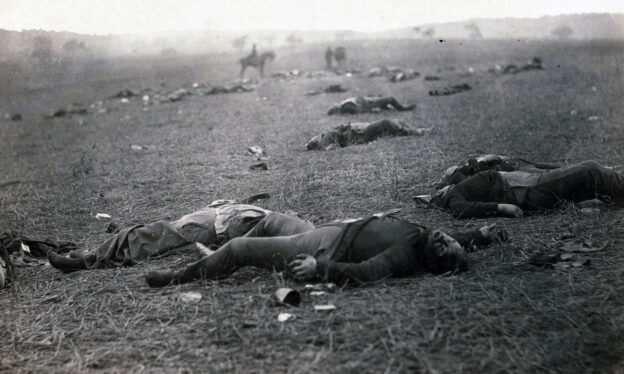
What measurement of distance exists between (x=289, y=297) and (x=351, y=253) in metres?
0.54

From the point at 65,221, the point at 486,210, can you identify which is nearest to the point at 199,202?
the point at 65,221

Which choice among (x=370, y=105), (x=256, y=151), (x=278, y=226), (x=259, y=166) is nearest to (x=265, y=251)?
(x=278, y=226)

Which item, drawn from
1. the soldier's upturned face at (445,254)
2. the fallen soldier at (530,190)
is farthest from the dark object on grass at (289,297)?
the fallen soldier at (530,190)

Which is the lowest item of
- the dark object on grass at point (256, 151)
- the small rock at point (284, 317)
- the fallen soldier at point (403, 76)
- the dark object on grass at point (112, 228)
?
the dark object on grass at point (112, 228)

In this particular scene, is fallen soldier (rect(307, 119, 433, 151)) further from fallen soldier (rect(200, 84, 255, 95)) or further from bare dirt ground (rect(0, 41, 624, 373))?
fallen soldier (rect(200, 84, 255, 95))

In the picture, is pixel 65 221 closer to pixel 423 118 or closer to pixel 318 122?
pixel 318 122

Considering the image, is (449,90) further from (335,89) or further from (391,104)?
(335,89)

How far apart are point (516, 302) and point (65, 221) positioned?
495 cm

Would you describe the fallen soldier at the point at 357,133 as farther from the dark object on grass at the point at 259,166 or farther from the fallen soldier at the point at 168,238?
the fallen soldier at the point at 168,238

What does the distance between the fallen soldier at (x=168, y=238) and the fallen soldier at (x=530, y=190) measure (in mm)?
1996

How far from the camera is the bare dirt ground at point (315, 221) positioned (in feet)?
8.91

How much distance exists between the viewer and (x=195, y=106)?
1791 cm

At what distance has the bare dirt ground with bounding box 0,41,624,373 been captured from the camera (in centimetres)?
271

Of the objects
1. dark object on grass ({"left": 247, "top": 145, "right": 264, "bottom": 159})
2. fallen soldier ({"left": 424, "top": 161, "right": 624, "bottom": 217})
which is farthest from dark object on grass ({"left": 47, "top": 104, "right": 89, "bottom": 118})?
fallen soldier ({"left": 424, "top": 161, "right": 624, "bottom": 217})
